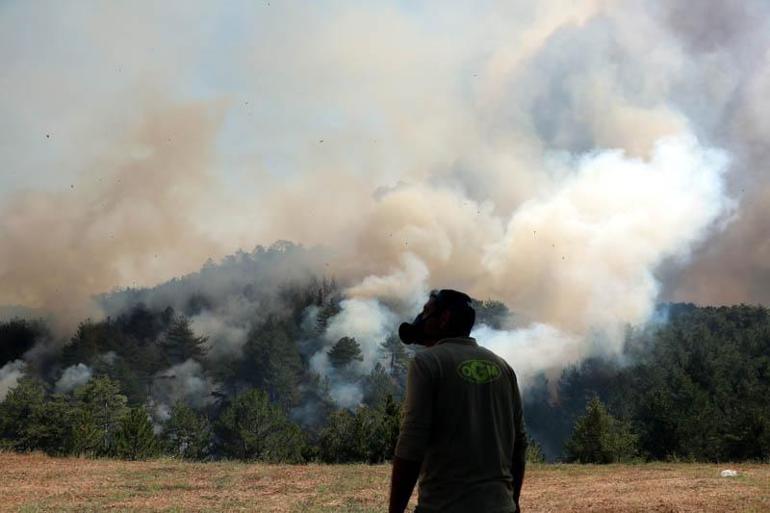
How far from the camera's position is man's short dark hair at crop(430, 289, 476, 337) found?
12.6 feet

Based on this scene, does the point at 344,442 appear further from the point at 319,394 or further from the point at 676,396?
the point at 319,394

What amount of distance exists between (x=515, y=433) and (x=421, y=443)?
64 centimetres

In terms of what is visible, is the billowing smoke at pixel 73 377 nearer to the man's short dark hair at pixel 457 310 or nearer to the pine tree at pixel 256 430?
the pine tree at pixel 256 430

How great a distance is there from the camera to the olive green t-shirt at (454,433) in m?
3.56

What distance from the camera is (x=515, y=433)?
3.91 meters

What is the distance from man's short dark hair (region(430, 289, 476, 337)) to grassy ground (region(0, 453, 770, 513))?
1177 cm

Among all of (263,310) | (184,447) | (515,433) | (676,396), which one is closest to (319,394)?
(263,310)

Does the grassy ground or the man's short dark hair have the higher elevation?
the man's short dark hair

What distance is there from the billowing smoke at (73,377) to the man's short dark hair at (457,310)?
4758 inches

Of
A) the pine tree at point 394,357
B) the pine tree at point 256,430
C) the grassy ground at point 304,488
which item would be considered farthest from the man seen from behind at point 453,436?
the pine tree at point 394,357

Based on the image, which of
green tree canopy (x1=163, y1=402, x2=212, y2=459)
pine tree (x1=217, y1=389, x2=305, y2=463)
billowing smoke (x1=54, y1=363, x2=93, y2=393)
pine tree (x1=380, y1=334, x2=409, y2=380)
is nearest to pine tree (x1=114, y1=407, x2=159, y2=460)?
pine tree (x1=217, y1=389, x2=305, y2=463)

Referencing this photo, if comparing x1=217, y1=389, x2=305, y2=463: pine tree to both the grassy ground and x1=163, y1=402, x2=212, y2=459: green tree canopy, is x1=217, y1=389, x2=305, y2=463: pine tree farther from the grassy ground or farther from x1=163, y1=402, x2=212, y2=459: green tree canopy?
the grassy ground

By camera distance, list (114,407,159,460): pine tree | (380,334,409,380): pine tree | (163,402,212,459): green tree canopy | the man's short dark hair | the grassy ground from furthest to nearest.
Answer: (380,334,409,380): pine tree, (163,402,212,459): green tree canopy, (114,407,159,460): pine tree, the grassy ground, the man's short dark hair

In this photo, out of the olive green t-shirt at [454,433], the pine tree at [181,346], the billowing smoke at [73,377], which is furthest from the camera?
the pine tree at [181,346]
